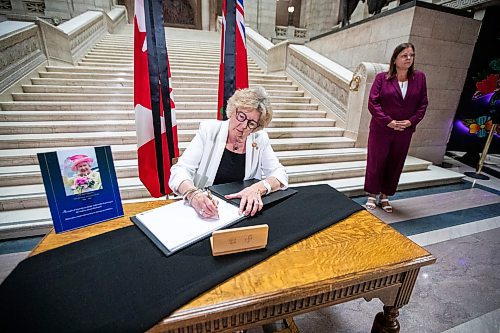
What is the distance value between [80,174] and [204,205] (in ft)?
1.60

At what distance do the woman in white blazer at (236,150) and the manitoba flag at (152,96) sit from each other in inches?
21.1

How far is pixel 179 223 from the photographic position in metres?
1.00

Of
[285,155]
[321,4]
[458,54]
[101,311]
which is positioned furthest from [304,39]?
[101,311]

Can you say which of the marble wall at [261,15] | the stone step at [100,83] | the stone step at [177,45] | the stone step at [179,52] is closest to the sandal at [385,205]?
the stone step at [100,83]

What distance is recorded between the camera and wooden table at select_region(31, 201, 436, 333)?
70cm

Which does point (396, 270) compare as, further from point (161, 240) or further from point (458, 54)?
point (458, 54)

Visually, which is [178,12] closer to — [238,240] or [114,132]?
[114,132]

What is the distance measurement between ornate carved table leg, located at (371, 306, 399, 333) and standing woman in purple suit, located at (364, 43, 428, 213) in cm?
195

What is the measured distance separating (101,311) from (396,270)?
3.08 ft

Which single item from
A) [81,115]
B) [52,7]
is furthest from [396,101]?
[52,7]

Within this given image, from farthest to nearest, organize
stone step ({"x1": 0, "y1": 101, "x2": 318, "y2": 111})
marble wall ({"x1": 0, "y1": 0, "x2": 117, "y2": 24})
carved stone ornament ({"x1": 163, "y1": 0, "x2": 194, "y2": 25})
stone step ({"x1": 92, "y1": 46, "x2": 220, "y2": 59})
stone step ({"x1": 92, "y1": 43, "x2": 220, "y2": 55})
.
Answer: carved stone ornament ({"x1": 163, "y1": 0, "x2": 194, "y2": 25}) < marble wall ({"x1": 0, "y1": 0, "x2": 117, "y2": 24}) < stone step ({"x1": 92, "y1": 43, "x2": 220, "y2": 55}) < stone step ({"x1": 92, "y1": 46, "x2": 220, "y2": 59}) < stone step ({"x1": 0, "y1": 101, "x2": 318, "y2": 111})

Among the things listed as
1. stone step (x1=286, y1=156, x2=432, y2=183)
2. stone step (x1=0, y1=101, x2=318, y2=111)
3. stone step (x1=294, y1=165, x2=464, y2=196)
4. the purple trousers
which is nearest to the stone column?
stone step (x1=0, y1=101, x2=318, y2=111)

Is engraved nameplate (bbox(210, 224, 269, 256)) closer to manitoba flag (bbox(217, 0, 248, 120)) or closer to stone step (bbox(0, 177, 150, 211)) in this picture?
manitoba flag (bbox(217, 0, 248, 120))

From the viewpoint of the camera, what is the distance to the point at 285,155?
378cm
